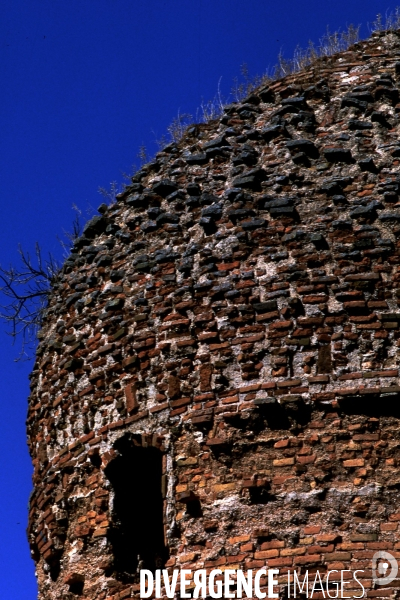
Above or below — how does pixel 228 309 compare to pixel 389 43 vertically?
below

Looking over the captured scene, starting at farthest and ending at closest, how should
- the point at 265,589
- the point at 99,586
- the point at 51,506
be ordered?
the point at 51,506 → the point at 99,586 → the point at 265,589

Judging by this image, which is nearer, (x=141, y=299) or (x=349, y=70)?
(x=141, y=299)

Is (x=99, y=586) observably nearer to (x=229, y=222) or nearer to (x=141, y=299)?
(x=141, y=299)

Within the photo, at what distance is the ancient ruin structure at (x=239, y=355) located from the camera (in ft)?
23.1

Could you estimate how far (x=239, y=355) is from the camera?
7.45m

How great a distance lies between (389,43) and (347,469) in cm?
347

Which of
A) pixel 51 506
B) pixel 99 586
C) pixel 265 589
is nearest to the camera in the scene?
pixel 265 589

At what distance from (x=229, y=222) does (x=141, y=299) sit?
810 mm

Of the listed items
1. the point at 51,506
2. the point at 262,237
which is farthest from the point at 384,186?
the point at 51,506

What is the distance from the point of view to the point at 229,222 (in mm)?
7965

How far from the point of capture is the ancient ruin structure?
277 inches

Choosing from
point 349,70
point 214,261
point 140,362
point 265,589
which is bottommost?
point 265,589

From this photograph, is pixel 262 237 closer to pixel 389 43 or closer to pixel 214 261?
pixel 214 261

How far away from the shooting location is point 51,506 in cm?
830
